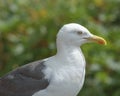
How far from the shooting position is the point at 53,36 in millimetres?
5594

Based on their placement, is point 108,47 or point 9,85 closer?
point 9,85

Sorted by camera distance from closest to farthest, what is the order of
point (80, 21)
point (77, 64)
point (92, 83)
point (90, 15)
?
point (77, 64) < point (92, 83) < point (80, 21) < point (90, 15)

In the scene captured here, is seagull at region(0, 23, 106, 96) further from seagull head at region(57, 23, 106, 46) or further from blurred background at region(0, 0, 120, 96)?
blurred background at region(0, 0, 120, 96)

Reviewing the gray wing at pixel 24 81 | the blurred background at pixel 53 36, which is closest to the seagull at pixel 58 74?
the gray wing at pixel 24 81

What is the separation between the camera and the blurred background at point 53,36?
17.8ft

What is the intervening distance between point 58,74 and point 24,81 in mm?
237

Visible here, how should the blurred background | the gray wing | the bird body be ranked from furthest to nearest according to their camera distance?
the blurred background, the gray wing, the bird body

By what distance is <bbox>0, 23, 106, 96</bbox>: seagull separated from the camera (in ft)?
11.1

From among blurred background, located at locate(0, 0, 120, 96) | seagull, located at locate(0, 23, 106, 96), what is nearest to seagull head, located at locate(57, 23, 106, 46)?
seagull, located at locate(0, 23, 106, 96)

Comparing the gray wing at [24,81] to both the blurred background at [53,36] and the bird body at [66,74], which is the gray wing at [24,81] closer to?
the bird body at [66,74]

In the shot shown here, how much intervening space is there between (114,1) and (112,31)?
0.78 m

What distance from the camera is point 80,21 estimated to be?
18.8ft

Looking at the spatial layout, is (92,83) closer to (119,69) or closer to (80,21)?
(119,69)

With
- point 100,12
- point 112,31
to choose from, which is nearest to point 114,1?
point 100,12
